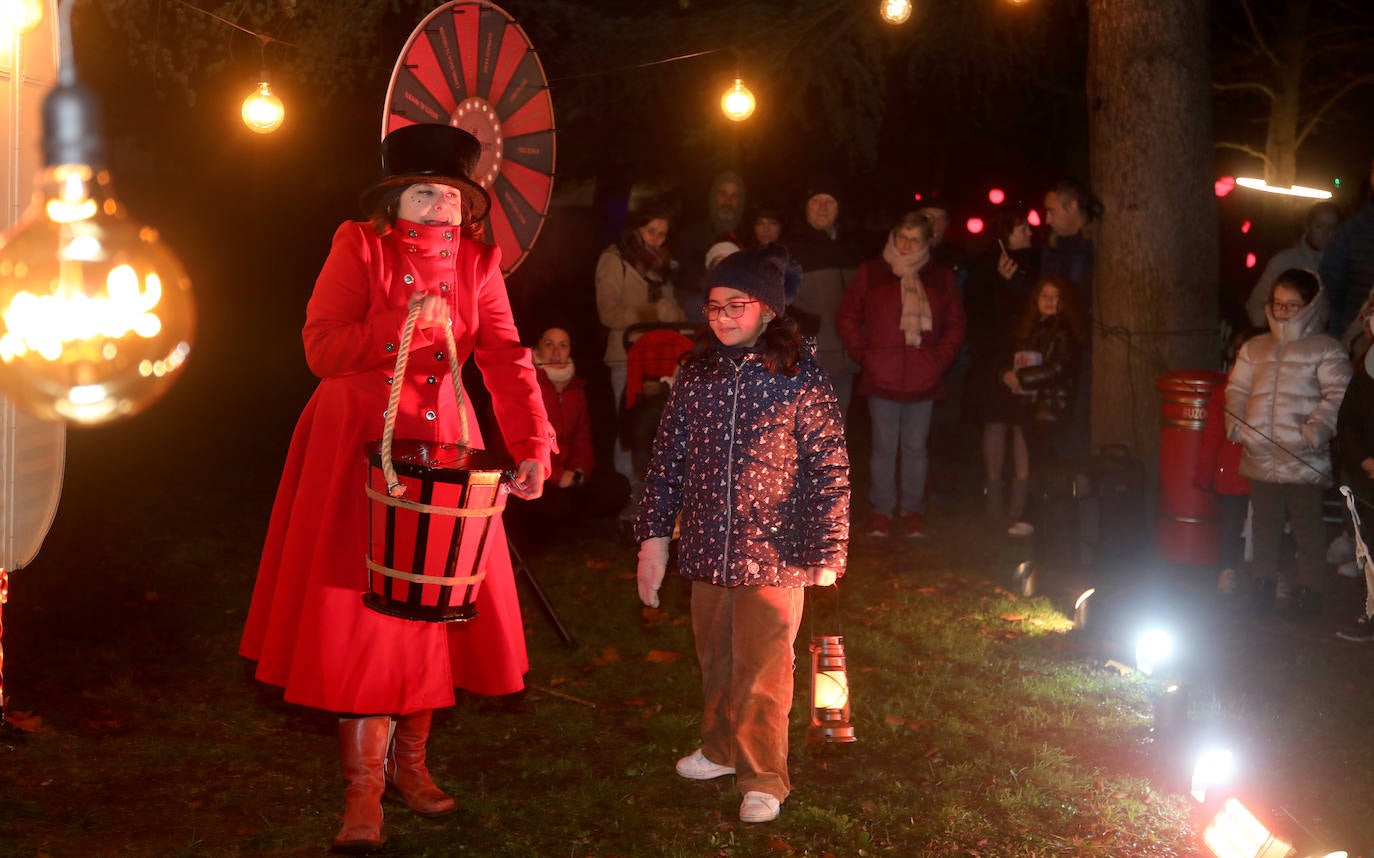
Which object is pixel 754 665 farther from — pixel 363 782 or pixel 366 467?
pixel 366 467

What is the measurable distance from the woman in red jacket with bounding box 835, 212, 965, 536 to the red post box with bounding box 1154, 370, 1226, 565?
6.57 feet

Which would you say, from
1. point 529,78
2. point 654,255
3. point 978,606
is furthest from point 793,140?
point 529,78

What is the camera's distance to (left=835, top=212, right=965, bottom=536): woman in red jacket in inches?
417

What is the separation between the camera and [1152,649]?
710 centimetres

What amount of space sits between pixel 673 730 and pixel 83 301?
186 inches

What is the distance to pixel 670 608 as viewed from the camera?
28.4 feet

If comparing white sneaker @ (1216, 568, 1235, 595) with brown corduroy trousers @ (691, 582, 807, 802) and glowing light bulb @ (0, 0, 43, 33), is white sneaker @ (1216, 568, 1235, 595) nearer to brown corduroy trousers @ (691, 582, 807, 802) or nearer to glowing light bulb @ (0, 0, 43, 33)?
brown corduroy trousers @ (691, 582, 807, 802)

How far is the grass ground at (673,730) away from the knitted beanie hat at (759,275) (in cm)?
122

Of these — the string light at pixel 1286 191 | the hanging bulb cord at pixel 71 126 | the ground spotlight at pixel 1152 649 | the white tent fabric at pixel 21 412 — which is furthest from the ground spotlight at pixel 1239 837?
the string light at pixel 1286 191

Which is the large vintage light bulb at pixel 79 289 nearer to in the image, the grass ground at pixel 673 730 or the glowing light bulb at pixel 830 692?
the grass ground at pixel 673 730

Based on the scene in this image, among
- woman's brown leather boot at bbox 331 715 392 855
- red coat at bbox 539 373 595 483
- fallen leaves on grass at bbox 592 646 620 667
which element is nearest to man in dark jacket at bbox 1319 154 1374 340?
red coat at bbox 539 373 595 483

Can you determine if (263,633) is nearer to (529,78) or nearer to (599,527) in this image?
(529,78)

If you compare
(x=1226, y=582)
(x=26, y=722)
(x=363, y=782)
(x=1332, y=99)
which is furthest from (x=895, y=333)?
(x=1332, y=99)

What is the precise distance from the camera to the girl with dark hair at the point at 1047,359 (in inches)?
409
